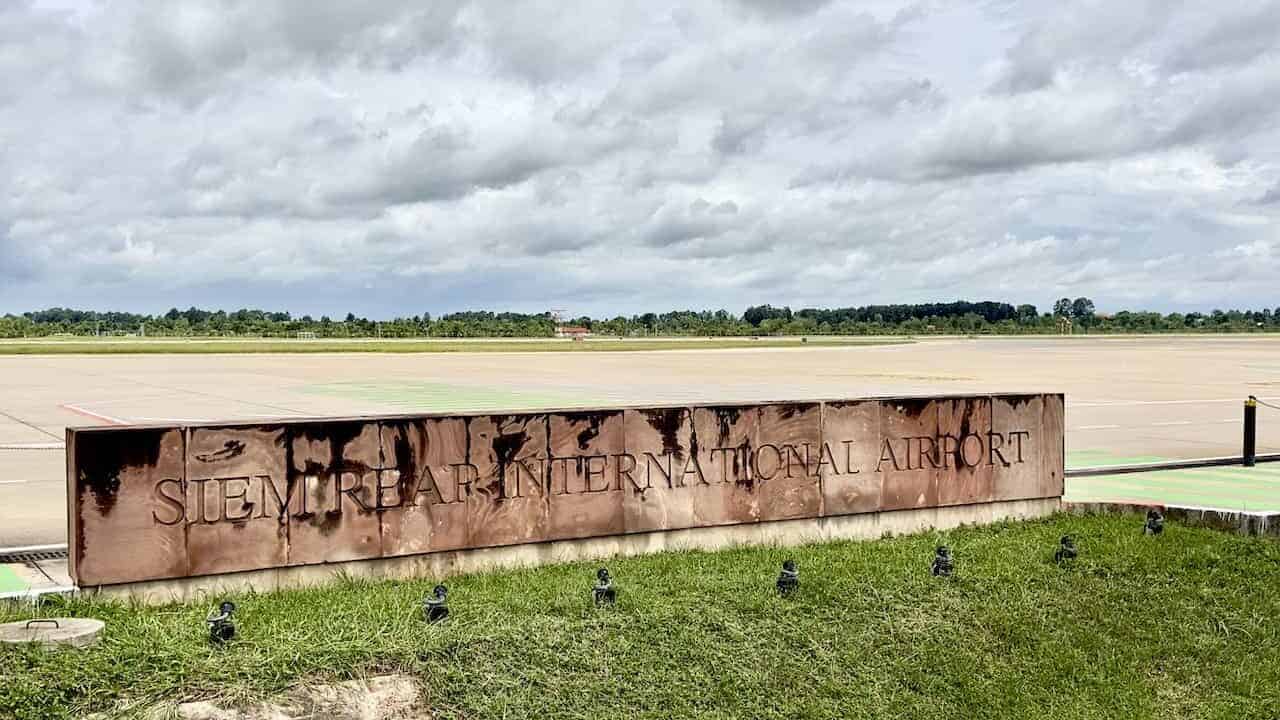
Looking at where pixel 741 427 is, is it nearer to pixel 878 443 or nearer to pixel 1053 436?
pixel 878 443

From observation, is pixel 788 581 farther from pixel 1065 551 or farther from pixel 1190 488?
pixel 1190 488

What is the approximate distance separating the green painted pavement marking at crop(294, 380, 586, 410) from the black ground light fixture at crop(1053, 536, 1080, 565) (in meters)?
15.1

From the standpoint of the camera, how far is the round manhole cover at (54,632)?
21.1ft

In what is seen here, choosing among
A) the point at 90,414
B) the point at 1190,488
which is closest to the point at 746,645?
the point at 1190,488

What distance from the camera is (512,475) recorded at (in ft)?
30.3

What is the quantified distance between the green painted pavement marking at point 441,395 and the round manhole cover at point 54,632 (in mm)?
16293

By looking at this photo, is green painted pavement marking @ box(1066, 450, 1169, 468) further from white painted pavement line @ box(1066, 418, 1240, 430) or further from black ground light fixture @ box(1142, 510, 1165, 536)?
black ground light fixture @ box(1142, 510, 1165, 536)

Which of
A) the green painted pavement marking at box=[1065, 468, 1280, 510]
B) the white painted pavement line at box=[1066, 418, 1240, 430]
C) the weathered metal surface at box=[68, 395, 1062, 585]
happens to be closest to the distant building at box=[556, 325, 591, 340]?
the white painted pavement line at box=[1066, 418, 1240, 430]

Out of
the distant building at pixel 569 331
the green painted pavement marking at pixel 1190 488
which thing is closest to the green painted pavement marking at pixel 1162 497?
the green painted pavement marking at pixel 1190 488

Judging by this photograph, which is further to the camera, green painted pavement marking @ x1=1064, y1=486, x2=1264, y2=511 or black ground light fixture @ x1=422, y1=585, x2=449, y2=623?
green painted pavement marking @ x1=1064, y1=486, x2=1264, y2=511

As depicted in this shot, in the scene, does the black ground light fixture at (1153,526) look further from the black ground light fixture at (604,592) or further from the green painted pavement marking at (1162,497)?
the black ground light fixture at (604,592)

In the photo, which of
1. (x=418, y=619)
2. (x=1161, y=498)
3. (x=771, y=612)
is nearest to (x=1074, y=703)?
(x=771, y=612)

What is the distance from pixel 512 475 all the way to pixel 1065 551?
4.53m

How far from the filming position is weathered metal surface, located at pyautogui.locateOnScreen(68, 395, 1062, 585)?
791 centimetres
